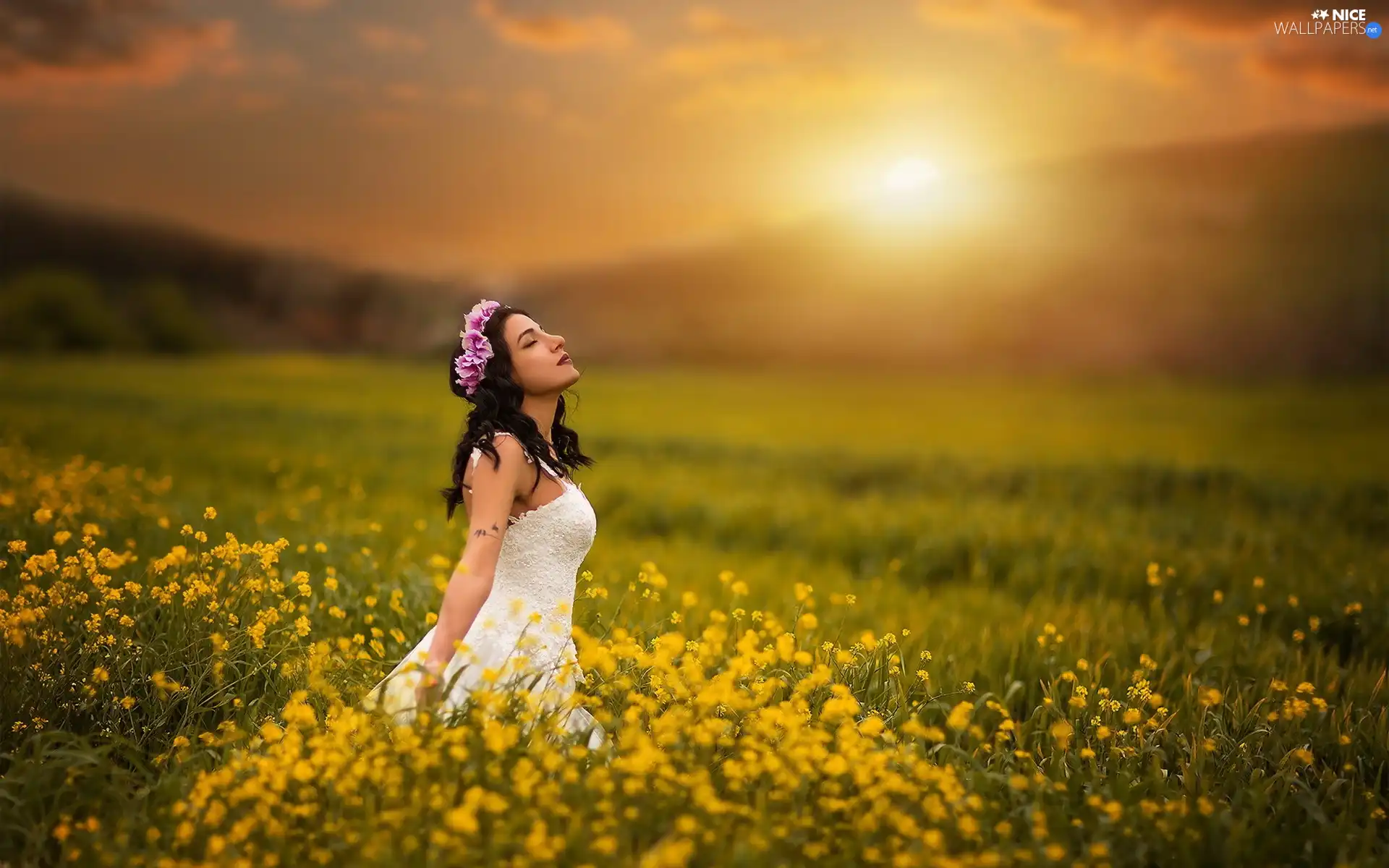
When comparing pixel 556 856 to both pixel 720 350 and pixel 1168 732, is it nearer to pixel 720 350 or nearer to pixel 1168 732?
pixel 1168 732

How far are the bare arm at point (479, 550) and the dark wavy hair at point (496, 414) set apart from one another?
6cm

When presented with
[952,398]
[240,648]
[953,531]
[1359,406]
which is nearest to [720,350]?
[952,398]

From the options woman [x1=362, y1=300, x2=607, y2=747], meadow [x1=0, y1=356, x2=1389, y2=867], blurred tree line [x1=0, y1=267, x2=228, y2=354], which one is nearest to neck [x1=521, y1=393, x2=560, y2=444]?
woman [x1=362, y1=300, x2=607, y2=747]

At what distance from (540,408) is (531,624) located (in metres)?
1.00

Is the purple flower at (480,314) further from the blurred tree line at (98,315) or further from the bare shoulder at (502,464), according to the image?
the blurred tree line at (98,315)

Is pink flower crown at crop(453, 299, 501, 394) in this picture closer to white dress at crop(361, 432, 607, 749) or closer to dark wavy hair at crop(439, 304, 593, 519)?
dark wavy hair at crop(439, 304, 593, 519)

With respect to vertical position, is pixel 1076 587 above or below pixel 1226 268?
below

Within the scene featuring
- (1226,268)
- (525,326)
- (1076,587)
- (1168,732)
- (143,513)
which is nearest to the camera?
(525,326)

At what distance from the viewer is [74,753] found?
12.7 feet

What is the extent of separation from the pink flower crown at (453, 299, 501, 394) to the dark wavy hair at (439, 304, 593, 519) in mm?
21

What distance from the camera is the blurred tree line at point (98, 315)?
7431cm

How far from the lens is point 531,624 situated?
4336 millimetres

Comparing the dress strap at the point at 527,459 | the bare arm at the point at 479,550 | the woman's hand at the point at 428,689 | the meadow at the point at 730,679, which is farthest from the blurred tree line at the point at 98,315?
the woman's hand at the point at 428,689

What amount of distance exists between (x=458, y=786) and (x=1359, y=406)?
106 ft
